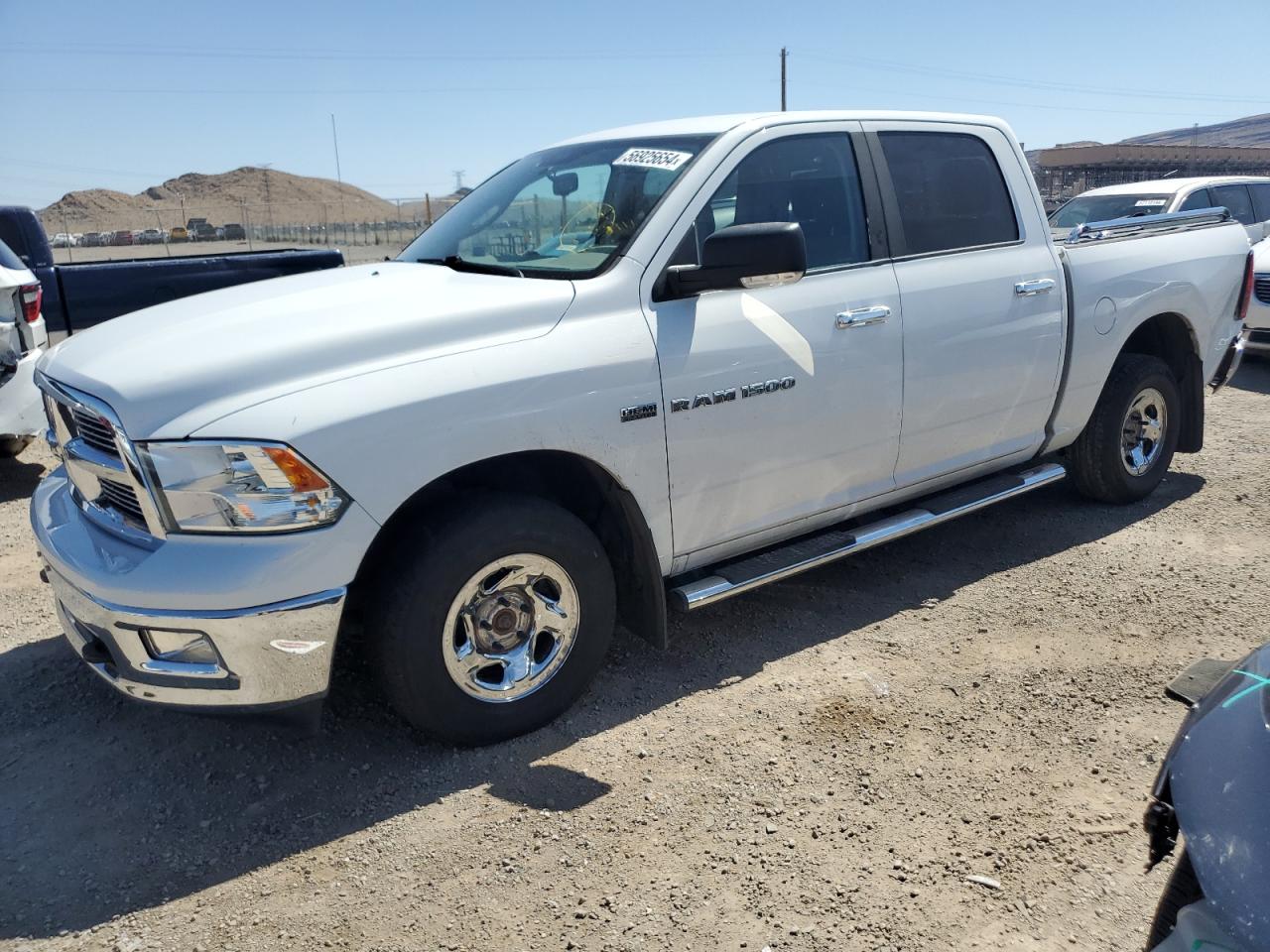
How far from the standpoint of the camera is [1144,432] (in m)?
5.48

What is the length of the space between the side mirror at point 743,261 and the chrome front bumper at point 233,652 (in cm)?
152

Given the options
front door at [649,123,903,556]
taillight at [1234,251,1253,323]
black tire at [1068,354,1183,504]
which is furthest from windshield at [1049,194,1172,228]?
front door at [649,123,903,556]

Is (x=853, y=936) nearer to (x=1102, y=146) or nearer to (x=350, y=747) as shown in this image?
(x=350, y=747)

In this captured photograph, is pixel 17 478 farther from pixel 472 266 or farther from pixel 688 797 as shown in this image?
pixel 688 797

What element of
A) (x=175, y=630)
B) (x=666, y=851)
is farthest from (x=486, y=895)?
(x=175, y=630)

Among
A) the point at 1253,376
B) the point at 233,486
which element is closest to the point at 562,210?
the point at 233,486

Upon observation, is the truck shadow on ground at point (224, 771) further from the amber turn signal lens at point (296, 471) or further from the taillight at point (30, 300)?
the taillight at point (30, 300)

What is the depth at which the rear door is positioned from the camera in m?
4.08

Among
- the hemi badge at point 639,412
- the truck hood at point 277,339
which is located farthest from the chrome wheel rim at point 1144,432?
the truck hood at point 277,339

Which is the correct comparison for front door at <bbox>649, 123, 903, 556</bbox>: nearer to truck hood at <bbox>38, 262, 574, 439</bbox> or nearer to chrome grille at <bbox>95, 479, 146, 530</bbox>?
truck hood at <bbox>38, 262, 574, 439</bbox>

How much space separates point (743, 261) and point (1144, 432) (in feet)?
11.1

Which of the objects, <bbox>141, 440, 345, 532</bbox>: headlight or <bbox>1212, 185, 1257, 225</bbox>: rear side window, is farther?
<bbox>1212, 185, 1257, 225</bbox>: rear side window

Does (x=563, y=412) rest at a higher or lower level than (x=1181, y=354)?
higher

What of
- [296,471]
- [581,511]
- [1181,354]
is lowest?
[581,511]
